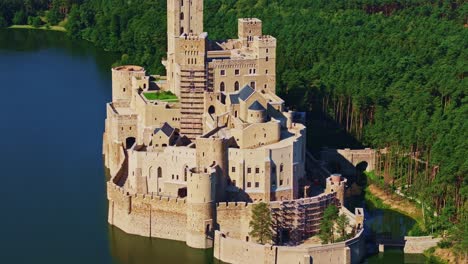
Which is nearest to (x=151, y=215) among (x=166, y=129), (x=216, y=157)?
(x=216, y=157)

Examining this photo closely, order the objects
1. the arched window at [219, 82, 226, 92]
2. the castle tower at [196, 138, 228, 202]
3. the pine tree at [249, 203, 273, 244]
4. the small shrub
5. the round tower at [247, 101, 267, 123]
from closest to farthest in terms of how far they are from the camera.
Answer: the pine tree at [249, 203, 273, 244] < the small shrub < the castle tower at [196, 138, 228, 202] < the round tower at [247, 101, 267, 123] < the arched window at [219, 82, 226, 92]

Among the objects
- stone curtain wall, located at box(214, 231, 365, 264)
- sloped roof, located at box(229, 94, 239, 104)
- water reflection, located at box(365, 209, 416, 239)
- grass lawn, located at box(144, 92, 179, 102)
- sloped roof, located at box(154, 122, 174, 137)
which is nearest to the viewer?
stone curtain wall, located at box(214, 231, 365, 264)

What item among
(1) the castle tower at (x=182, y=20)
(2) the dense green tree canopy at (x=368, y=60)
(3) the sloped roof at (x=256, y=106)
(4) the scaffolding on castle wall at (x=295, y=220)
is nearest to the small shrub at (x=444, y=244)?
(2) the dense green tree canopy at (x=368, y=60)

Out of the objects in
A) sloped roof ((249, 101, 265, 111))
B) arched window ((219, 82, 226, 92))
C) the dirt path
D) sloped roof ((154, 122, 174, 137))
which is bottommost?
the dirt path

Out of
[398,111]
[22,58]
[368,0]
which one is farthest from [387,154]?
[22,58]

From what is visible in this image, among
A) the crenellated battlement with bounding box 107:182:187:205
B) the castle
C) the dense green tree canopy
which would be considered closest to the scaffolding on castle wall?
the castle

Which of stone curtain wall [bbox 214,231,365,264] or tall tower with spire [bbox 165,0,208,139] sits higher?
tall tower with spire [bbox 165,0,208,139]

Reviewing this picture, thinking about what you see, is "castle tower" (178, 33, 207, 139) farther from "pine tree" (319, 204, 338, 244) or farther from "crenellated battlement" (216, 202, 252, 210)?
"pine tree" (319, 204, 338, 244)
